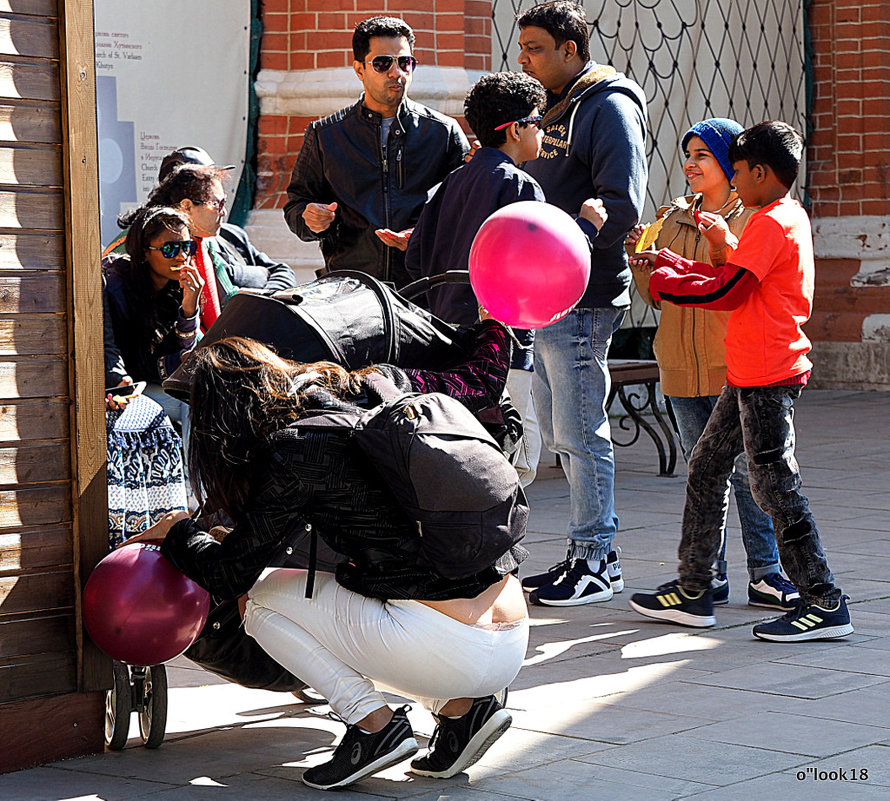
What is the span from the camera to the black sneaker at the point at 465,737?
3604mm

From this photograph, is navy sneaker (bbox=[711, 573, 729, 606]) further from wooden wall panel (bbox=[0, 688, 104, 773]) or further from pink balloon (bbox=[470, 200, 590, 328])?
wooden wall panel (bbox=[0, 688, 104, 773])

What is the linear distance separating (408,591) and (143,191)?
5441 millimetres

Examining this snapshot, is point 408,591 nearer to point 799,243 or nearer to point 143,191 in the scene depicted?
point 799,243

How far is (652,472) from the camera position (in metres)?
8.85

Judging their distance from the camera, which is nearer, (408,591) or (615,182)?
(408,591)

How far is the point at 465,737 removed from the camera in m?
3.61

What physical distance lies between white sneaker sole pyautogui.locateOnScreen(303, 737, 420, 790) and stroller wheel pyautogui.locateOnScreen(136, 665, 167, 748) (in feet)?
1.61

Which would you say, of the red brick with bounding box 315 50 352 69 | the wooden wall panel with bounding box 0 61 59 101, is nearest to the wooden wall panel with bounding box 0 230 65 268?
the wooden wall panel with bounding box 0 61 59 101

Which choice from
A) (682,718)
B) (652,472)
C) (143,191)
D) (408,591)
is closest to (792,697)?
(682,718)

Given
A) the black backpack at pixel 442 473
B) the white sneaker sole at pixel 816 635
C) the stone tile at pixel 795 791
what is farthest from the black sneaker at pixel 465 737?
the white sneaker sole at pixel 816 635

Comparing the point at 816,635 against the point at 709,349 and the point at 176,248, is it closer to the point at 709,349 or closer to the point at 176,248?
the point at 709,349

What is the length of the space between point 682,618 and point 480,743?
1719 mm

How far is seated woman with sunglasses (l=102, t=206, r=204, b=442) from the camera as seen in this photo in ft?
17.5

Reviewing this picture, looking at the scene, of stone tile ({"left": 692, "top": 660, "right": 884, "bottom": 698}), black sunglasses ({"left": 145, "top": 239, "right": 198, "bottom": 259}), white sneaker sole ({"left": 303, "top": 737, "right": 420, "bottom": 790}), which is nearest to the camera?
white sneaker sole ({"left": 303, "top": 737, "right": 420, "bottom": 790})
